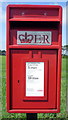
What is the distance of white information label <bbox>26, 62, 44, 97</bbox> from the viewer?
9.81 ft

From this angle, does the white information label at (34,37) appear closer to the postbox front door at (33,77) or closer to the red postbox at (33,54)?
the red postbox at (33,54)

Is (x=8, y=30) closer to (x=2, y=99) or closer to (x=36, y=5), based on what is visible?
(x=36, y=5)

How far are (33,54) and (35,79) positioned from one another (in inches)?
14.5

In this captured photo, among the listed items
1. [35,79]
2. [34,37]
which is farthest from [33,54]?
[35,79]

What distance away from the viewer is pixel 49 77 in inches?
118

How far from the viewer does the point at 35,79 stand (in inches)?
119

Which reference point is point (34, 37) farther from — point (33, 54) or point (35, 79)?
point (35, 79)

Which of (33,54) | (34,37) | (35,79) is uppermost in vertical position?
(34,37)

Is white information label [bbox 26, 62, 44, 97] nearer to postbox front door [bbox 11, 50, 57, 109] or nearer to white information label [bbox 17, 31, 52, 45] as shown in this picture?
postbox front door [bbox 11, 50, 57, 109]

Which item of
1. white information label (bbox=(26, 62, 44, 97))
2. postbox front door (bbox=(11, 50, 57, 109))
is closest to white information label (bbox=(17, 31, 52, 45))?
postbox front door (bbox=(11, 50, 57, 109))

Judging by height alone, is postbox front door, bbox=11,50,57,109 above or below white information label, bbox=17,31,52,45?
below

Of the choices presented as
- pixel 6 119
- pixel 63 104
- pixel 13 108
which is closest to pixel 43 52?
pixel 13 108

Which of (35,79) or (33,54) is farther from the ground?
(33,54)

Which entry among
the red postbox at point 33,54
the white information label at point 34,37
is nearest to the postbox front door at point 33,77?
the red postbox at point 33,54
